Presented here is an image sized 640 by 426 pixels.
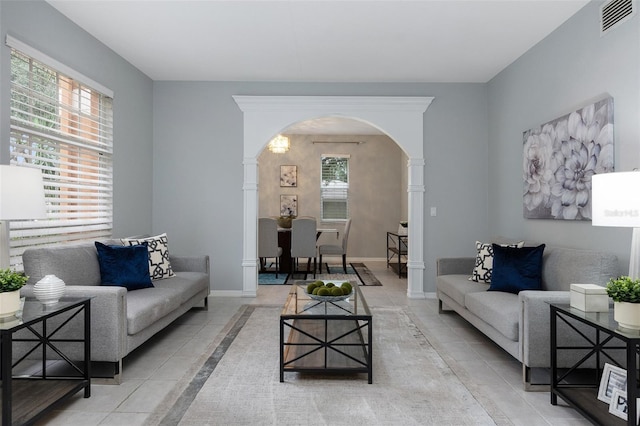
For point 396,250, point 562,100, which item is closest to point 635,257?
point 562,100

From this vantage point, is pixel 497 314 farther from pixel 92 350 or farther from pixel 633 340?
pixel 92 350

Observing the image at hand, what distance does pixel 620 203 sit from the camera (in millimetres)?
2172

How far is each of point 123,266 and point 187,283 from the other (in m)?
0.64

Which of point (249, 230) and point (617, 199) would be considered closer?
point (617, 199)

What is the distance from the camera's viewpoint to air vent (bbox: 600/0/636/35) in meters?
2.70

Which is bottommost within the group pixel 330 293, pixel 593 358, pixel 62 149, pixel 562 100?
pixel 593 358

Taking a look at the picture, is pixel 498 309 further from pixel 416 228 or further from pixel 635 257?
pixel 416 228

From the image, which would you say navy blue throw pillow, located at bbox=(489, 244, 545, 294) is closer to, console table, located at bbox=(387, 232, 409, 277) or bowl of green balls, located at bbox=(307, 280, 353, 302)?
bowl of green balls, located at bbox=(307, 280, 353, 302)

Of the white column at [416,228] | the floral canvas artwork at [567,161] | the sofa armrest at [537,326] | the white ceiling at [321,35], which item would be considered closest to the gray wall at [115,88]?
the white ceiling at [321,35]

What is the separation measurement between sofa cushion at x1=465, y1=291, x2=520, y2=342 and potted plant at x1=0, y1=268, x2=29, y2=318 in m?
2.82

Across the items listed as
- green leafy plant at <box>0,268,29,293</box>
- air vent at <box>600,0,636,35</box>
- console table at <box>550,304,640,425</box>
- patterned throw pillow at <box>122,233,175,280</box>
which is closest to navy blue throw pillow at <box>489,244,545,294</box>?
console table at <box>550,304,640,425</box>

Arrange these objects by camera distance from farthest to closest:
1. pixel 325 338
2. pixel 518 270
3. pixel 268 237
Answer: pixel 268 237 < pixel 518 270 < pixel 325 338

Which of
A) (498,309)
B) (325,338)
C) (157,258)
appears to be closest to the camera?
(325,338)

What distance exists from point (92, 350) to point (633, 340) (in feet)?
9.42
